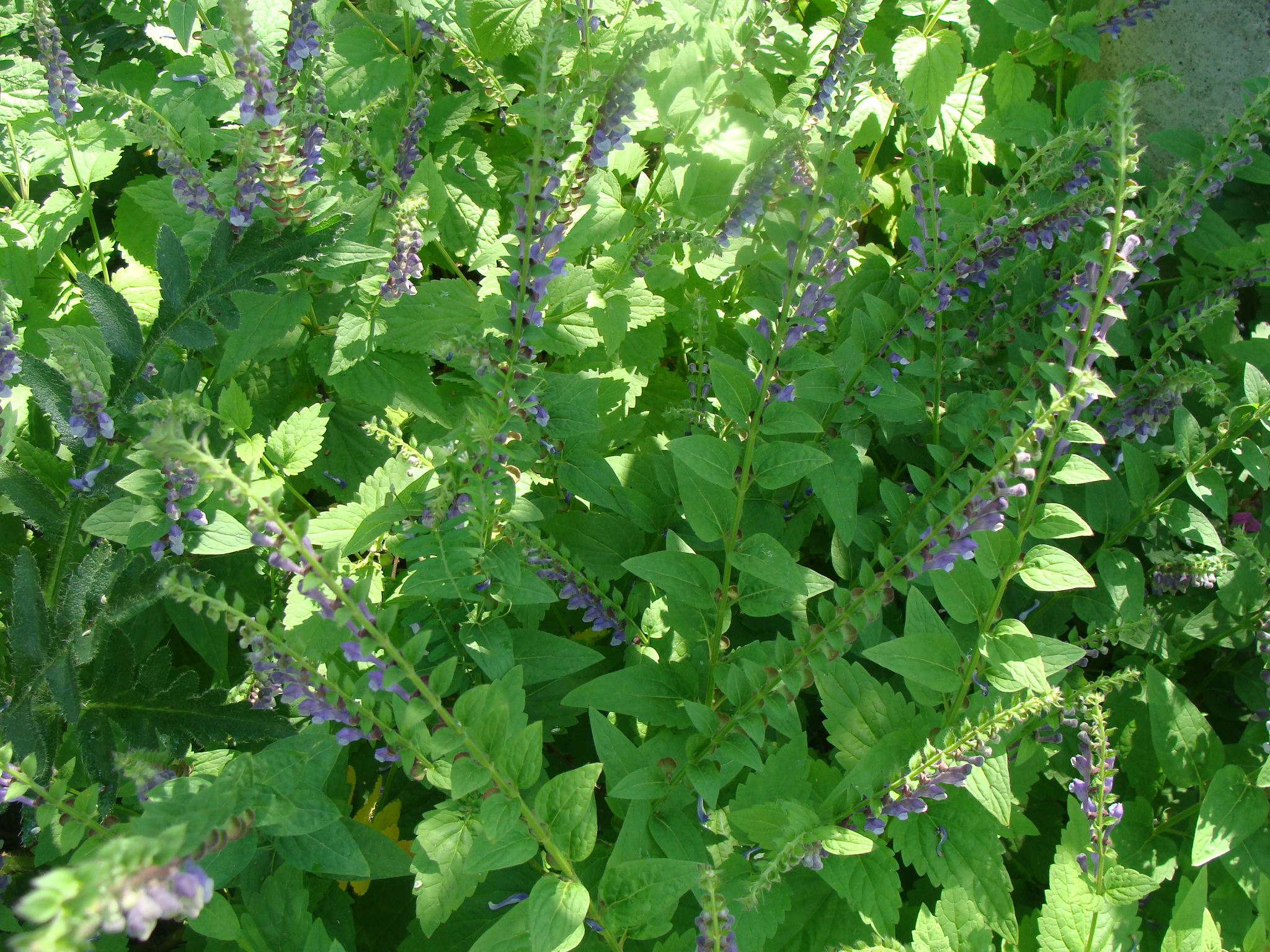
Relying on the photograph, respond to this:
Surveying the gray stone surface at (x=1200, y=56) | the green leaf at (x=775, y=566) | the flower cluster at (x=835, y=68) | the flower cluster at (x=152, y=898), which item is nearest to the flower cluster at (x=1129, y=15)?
the gray stone surface at (x=1200, y=56)

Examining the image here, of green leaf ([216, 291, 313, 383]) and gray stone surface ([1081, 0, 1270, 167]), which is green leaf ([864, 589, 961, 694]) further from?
gray stone surface ([1081, 0, 1270, 167])

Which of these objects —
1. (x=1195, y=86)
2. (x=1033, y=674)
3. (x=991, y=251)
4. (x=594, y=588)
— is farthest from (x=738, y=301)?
(x=1195, y=86)

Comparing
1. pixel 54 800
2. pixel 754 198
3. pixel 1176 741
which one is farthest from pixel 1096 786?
pixel 54 800

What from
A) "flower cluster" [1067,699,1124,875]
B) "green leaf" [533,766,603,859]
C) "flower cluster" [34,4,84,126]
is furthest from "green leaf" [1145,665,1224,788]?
"flower cluster" [34,4,84,126]

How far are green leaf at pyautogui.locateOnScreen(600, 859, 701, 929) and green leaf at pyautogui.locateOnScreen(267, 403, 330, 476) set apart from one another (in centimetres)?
134

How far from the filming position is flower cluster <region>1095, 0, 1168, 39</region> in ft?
11.2

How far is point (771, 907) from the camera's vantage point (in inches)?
76.5

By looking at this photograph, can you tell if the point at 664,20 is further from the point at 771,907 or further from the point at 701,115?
the point at 771,907

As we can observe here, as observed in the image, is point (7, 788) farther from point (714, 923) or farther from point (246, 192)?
point (246, 192)

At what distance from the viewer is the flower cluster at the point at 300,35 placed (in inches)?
92.4

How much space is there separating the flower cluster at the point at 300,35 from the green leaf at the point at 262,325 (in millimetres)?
639

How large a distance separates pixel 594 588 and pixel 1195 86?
3900 mm

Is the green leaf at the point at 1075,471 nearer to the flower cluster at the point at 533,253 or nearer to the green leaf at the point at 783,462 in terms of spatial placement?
the green leaf at the point at 783,462

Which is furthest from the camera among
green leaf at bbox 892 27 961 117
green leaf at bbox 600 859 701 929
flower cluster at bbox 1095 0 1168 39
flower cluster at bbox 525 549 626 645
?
flower cluster at bbox 1095 0 1168 39
